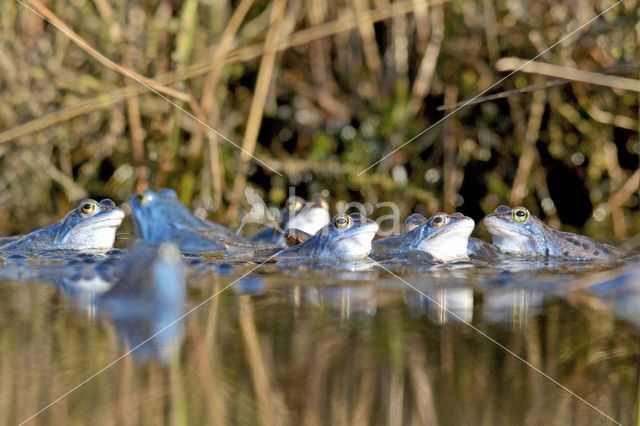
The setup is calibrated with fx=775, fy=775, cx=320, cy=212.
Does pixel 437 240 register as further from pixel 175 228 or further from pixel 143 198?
pixel 143 198

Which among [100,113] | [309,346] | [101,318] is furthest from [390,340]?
[100,113]

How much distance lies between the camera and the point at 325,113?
240 inches

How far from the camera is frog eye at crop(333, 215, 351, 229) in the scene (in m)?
3.81

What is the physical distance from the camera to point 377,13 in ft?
17.6

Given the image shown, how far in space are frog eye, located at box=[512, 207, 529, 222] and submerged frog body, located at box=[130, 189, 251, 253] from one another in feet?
4.65

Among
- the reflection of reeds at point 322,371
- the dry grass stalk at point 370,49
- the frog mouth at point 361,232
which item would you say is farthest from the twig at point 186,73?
the reflection of reeds at point 322,371

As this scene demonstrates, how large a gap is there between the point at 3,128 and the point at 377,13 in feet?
8.81

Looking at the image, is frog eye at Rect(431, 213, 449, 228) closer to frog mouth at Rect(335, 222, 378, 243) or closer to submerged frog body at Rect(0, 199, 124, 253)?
frog mouth at Rect(335, 222, 378, 243)

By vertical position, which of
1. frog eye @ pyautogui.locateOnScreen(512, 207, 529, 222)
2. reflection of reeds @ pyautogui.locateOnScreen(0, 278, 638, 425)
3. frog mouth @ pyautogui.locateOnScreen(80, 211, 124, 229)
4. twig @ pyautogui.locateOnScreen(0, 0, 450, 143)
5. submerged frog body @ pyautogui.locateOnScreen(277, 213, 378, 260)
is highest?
twig @ pyautogui.locateOnScreen(0, 0, 450, 143)

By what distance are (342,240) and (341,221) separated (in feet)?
0.37

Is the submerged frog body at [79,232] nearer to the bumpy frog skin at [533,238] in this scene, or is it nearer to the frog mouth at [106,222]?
the frog mouth at [106,222]

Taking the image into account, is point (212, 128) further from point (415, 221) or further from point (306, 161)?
point (415, 221)

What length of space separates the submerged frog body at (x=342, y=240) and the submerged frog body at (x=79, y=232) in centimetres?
94

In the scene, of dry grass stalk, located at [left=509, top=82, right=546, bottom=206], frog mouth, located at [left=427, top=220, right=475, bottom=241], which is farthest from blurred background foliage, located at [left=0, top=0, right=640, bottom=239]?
frog mouth, located at [left=427, top=220, right=475, bottom=241]
